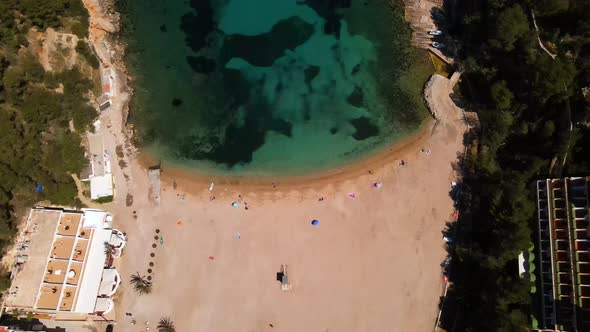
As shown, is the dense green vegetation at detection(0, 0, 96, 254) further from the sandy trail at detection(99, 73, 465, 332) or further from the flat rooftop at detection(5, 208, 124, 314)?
the sandy trail at detection(99, 73, 465, 332)

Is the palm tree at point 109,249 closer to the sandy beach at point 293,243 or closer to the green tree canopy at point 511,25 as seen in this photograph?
the sandy beach at point 293,243

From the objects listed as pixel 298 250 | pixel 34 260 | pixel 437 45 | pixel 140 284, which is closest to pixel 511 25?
pixel 437 45

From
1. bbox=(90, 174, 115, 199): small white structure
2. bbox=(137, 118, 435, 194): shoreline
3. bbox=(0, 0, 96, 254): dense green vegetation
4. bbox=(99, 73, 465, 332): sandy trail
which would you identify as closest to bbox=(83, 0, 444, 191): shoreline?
bbox=(137, 118, 435, 194): shoreline

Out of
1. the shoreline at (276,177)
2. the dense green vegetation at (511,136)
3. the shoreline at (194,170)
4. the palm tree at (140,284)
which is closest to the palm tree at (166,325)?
the palm tree at (140,284)

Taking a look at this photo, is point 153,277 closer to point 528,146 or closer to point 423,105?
Result: point 423,105

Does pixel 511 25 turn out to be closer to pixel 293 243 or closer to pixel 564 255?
pixel 564 255

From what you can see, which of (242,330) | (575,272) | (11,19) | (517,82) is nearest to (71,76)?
(11,19)
